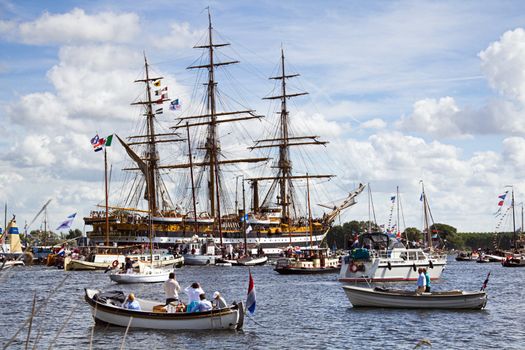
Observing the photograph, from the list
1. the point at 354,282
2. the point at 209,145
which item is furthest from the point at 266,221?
the point at 354,282

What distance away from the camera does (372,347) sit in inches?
1131

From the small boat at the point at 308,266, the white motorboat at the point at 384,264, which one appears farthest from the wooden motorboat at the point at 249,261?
the white motorboat at the point at 384,264

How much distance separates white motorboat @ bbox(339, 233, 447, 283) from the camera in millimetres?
56875

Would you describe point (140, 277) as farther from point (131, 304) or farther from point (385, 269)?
point (131, 304)

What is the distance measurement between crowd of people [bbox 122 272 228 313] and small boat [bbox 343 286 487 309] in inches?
416

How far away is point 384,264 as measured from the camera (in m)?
56.7

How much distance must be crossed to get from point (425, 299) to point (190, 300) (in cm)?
1293

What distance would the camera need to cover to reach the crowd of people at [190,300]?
29.7 metres

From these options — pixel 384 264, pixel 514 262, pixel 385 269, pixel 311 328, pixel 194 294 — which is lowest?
pixel 311 328

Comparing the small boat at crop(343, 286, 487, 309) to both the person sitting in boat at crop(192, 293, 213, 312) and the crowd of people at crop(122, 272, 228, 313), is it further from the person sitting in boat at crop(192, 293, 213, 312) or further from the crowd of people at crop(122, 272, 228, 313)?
the person sitting in boat at crop(192, 293, 213, 312)

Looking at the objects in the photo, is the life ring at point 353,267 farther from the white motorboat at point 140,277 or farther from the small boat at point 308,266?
the small boat at point 308,266

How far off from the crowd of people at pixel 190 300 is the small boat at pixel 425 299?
34.6 ft

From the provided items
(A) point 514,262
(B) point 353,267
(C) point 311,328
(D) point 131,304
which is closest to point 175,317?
(D) point 131,304

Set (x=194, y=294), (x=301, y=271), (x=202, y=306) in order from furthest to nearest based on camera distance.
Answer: (x=301, y=271) → (x=202, y=306) → (x=194, y=294)
